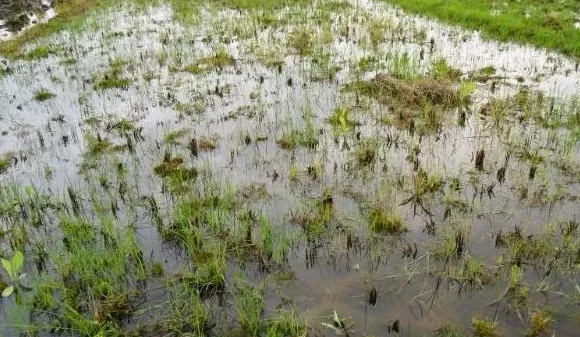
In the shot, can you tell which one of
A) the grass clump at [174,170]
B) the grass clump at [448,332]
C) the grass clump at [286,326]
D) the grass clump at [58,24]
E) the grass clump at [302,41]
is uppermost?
the grass clump at [58,24]

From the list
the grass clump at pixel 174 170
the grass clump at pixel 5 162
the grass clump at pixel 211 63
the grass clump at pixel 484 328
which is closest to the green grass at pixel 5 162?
the grass clump at pixel 5 162

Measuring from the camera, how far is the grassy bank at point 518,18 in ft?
35.2

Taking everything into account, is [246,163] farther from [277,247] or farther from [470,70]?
[470,70]

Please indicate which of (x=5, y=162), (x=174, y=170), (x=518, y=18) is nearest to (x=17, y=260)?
(x=174, y=170)

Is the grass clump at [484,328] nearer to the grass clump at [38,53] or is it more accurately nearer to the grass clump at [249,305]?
the grass clump at [249,305]

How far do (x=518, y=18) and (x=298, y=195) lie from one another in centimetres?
942

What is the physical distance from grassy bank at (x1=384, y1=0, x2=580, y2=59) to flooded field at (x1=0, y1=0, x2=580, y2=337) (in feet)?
2.79

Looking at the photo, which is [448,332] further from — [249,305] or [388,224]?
[249,305]

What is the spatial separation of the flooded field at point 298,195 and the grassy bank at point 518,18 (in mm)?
850

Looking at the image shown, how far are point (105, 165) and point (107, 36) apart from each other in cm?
852

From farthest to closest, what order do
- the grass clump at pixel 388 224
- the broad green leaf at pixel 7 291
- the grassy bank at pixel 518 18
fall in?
the grassy bank at pixel 518 18 → the grass clump at pixel 388 224 → the broad green leaf at pixel 7 291

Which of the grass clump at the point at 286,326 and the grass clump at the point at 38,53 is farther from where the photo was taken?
the grass clump at the point at 38,53

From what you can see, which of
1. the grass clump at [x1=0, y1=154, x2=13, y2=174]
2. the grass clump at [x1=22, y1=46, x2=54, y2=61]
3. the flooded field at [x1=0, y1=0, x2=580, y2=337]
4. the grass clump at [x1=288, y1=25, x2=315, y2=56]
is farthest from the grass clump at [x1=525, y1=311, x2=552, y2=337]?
the grass clump at [x1=22, y1=46, x2=54, y2=61]

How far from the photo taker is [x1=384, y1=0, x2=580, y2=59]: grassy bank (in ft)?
35.2
